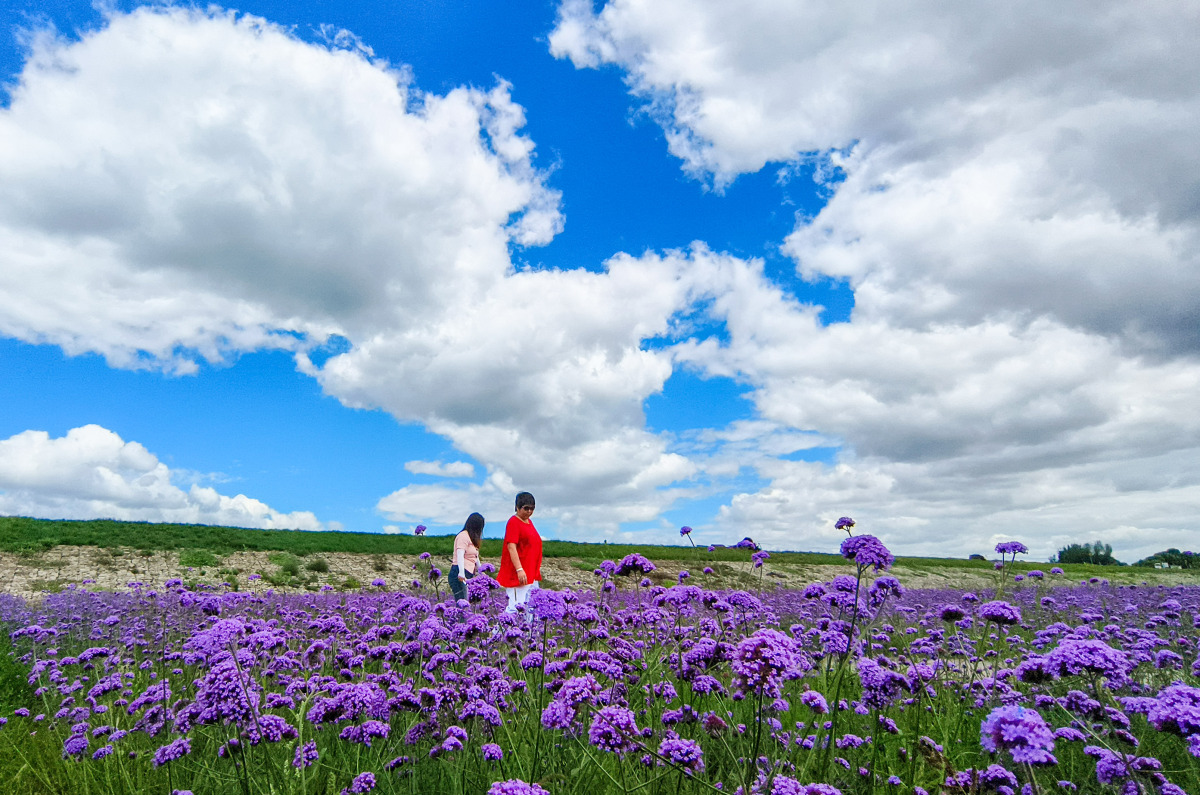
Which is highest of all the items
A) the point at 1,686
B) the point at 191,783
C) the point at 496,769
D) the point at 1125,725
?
the point at 1125,725

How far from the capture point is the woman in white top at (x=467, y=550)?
10367mm

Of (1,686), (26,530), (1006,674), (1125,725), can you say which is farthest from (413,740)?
(26,530)

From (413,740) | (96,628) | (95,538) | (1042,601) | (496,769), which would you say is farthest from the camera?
(95,538)

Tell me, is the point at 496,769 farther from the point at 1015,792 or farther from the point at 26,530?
the point at 26,530

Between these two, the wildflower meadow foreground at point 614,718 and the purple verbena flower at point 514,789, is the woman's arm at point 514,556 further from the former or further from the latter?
the purple verbena flower at point 514,789

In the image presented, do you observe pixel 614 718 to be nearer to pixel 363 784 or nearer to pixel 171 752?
pixel 363 784

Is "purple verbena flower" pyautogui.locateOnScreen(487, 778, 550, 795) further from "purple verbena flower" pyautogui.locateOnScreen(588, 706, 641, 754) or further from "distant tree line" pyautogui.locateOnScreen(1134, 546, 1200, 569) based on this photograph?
"distant tree line" pyautogui.locateOnScreen(1134, 546, 1200, 569)

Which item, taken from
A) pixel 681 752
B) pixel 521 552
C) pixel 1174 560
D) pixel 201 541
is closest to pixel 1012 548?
pixel 681 752

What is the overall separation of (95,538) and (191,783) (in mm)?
25328

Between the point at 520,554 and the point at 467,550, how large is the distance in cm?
134

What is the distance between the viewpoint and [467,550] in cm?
1070

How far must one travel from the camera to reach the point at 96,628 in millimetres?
8555

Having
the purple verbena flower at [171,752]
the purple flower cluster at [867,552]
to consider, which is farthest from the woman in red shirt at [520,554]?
the purple flower cluster at [867,552]

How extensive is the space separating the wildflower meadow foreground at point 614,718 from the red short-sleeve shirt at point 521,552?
224 cm
